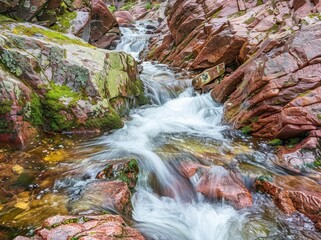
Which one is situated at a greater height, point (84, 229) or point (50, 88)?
point (50, 88)

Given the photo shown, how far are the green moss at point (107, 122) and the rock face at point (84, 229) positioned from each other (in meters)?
3.75

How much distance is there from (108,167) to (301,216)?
10.8 ft

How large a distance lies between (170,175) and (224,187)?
107 centimetres

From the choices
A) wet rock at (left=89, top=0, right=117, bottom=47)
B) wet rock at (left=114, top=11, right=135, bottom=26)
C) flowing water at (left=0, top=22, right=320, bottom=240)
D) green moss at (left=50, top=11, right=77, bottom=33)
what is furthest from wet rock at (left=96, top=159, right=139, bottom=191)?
wet rock at (left=114, top=11, right=135, bottom=26)

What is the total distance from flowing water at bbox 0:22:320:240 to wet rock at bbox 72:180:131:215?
0.49 ft

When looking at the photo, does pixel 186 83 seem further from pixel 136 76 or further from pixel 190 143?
pixel 190 143

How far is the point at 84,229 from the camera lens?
304 cm

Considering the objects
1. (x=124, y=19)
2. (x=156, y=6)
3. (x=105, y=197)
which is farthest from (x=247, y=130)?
(x=156, y=6)

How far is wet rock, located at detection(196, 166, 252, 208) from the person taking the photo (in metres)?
4.76

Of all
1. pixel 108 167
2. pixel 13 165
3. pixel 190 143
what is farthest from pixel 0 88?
pixel 190 143

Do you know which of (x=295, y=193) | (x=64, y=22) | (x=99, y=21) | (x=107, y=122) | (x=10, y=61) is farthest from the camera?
(x=99, y=21)

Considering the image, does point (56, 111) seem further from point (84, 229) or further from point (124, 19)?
point (124, 19)

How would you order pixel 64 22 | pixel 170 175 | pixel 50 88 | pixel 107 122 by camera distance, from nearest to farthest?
pixel 170 175
pixel 50 88
pixel 107 122
pixel 64 22

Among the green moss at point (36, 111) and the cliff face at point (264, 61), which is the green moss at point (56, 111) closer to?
the green moss at point (36, 111)
